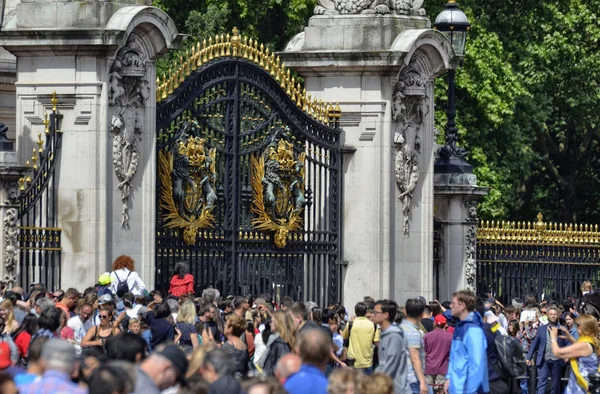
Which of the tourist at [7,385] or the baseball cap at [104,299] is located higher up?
the baseball cap at [104,299]

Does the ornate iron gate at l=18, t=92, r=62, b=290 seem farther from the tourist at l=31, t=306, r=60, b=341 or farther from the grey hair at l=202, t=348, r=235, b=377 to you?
the grey hair at l=202, t=348, r=235, b=377

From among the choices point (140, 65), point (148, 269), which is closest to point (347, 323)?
point (148, 269)

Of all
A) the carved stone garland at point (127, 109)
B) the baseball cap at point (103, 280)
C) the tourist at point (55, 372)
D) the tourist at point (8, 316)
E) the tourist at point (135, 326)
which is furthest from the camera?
the carved stone garland at point (127, 109)

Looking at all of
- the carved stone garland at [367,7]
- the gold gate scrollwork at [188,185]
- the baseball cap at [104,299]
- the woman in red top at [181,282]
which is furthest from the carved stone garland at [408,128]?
the baseball cap at [104,299]

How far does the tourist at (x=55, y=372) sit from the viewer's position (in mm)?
10516

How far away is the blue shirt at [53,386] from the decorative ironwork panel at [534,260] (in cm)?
1742

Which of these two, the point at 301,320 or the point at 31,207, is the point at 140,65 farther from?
the point at 301,320

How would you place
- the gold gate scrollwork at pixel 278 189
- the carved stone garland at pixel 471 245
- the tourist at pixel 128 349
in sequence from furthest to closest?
1. the carved stone garland at pixel 471 245
2. the gold gate scrollwork at pixel 278 189
3. the tourist at pixel 128 349

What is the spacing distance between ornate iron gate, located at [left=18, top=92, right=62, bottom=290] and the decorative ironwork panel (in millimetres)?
8292

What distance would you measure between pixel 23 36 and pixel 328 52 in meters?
4.95

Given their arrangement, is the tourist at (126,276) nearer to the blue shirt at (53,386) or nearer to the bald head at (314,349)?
the bald head at (314,349)

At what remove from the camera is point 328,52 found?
81.8 ft

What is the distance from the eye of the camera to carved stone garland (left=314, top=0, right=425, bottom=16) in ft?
82.3

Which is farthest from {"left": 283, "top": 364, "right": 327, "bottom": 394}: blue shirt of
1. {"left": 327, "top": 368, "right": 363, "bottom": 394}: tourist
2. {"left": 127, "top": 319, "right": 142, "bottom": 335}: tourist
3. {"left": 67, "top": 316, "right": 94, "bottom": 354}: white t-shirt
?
{"left": 67, "top": 316, "right": 94, "bottom": 354}: white t-shirt
